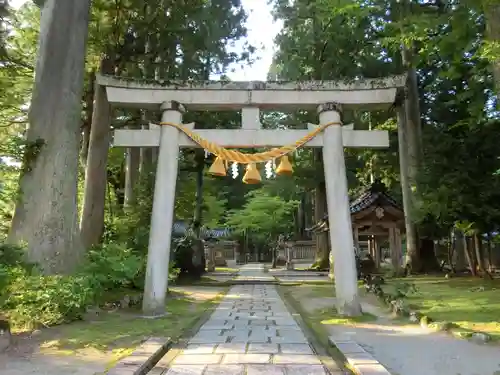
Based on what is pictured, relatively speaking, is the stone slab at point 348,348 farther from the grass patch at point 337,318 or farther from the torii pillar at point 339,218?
the torii pillar at point 339,218

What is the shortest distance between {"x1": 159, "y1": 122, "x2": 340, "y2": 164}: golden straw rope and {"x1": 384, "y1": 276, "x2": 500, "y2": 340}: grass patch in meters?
4.11

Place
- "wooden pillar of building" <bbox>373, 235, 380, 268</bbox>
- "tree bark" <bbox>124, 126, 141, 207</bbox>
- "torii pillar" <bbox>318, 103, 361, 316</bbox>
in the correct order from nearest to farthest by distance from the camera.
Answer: "torii pillar" <bbox>318, 103, 361, 316</bbox>
"tree bark" <bbox>124, 126, 141, 207</bbox>
"wooden pillar of building" <bbox>373, 235, 380, 268</bbox>

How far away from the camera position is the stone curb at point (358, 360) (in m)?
4.16

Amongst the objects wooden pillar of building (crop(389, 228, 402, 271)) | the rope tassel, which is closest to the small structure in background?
wooden pillar of building (crop(389, 228, 402, 271))

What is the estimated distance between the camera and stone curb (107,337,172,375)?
4.22m

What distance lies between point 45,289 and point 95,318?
4.47 ft

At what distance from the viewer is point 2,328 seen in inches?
215

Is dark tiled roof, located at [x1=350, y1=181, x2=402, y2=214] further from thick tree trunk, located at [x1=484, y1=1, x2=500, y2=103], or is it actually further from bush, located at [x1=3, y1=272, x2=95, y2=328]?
bush, located at [x1=3, y1=272, x2=95, y2=328]

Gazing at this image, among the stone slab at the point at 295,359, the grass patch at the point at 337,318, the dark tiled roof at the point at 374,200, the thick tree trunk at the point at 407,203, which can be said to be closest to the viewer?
the stone slab at the point at 295,359

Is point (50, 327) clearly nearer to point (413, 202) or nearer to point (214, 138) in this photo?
point (214, 138)

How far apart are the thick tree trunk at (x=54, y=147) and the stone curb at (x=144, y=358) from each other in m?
3.42

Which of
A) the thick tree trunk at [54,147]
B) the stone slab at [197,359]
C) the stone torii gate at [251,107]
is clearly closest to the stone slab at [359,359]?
the stone slab at [197,359]

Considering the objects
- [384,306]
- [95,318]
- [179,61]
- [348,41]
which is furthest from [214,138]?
[348,41]

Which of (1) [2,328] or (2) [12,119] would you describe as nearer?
(1) [2,328]
